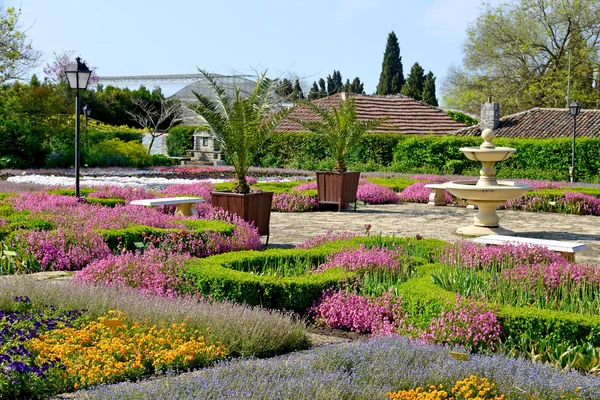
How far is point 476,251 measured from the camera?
788 cm

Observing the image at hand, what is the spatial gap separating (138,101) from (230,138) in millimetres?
41480

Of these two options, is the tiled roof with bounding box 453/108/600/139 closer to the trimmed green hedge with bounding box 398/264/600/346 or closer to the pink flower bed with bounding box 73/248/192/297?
the pink flower bed with bounding box 73/248/192/297

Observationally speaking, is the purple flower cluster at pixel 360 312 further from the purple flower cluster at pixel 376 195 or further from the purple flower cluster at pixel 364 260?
the purple flower cluster at pixel 376 195

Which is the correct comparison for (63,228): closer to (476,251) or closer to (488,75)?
(476,251)

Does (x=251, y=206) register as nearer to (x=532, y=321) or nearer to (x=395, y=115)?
(x=532, y=321)

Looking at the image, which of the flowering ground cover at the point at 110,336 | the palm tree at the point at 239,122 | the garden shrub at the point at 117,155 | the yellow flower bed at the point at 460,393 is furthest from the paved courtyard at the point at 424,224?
the garden shrub at the point at 117,155

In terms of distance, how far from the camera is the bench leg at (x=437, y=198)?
18828 millimetres

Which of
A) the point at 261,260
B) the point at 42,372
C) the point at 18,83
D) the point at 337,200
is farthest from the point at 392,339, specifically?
A: the point at 18,83

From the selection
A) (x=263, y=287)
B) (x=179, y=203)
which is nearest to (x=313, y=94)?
(x=179, y=203)

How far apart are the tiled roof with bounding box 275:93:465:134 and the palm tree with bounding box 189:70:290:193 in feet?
75.9

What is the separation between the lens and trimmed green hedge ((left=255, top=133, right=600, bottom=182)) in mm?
26250

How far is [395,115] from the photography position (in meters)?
37.3

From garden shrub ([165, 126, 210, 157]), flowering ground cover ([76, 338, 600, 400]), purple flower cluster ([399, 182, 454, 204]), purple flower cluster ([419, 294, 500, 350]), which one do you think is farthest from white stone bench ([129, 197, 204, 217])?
garden shrub ([165, 126, 210, 157])

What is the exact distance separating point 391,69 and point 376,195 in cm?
4706
